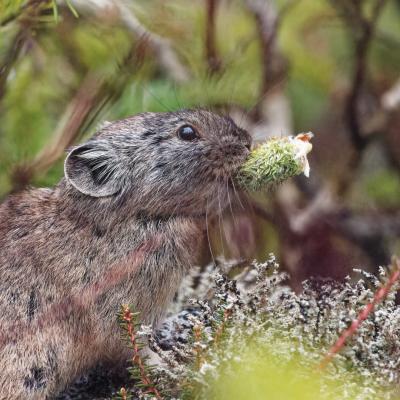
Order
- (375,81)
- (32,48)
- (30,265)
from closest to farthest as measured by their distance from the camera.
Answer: (30,265) → (32,48) → (375,81)

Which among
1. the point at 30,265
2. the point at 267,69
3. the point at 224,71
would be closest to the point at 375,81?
the point at 267,69

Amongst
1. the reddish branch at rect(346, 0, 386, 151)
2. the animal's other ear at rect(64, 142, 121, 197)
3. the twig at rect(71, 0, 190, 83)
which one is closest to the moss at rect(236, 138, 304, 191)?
the animal's other ear at rect(64, 142, 121, 197)

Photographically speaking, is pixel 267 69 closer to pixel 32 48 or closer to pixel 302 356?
pixel 32 48

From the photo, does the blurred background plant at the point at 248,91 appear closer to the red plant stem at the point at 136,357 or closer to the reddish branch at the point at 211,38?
the reddish branch at the point at 211,38

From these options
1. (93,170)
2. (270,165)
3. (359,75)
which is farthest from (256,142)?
(359,75)

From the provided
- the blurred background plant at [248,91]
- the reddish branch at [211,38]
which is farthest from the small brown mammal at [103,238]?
the reddish branch at [211,38]

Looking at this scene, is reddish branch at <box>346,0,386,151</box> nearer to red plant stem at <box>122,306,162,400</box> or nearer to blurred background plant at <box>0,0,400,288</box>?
blurred background plant at <box>0,0,400,288</box>
